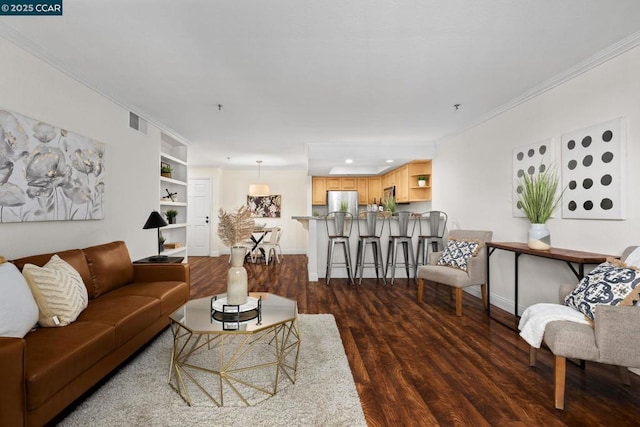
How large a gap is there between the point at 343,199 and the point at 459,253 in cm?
463

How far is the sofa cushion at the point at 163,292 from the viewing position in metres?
2.68

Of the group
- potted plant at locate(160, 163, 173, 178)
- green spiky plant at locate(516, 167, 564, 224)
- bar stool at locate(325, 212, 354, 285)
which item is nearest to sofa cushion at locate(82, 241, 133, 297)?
potted plant at locate(160, 163, 173, 178)

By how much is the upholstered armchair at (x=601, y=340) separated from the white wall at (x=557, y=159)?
3.39 feet

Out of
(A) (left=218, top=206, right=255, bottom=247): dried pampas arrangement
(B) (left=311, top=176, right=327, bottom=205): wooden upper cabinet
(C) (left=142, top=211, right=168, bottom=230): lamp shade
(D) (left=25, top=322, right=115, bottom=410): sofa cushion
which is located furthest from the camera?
(B) (left=311, top=176, right=327, bottom=205): wooden upper cabinet

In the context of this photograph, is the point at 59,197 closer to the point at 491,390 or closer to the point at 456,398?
the point at 456,398

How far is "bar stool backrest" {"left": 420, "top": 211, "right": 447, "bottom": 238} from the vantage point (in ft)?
16.5

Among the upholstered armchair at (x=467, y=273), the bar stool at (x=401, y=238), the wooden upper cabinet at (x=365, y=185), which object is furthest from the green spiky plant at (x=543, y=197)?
the wooden upper cabinet at (x=365, y=185)

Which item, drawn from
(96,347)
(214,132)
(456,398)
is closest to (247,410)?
(96,347)

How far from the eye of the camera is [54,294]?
193 centimetres

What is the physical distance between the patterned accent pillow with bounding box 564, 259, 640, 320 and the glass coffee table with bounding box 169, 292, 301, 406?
1897mm

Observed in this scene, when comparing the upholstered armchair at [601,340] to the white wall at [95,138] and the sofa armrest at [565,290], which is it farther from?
the white wall at [95,138]

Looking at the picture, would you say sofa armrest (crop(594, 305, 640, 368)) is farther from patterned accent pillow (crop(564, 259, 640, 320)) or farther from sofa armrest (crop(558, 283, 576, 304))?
sofa armrest (crop(558, 283, 576, 304))

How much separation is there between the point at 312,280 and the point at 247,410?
344 cm

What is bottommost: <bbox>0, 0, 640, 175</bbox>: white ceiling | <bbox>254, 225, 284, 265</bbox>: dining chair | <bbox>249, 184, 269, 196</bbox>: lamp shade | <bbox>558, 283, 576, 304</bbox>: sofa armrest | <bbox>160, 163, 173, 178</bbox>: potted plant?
<bbox>254, 225, 284, 265</bbox>: dining chair
